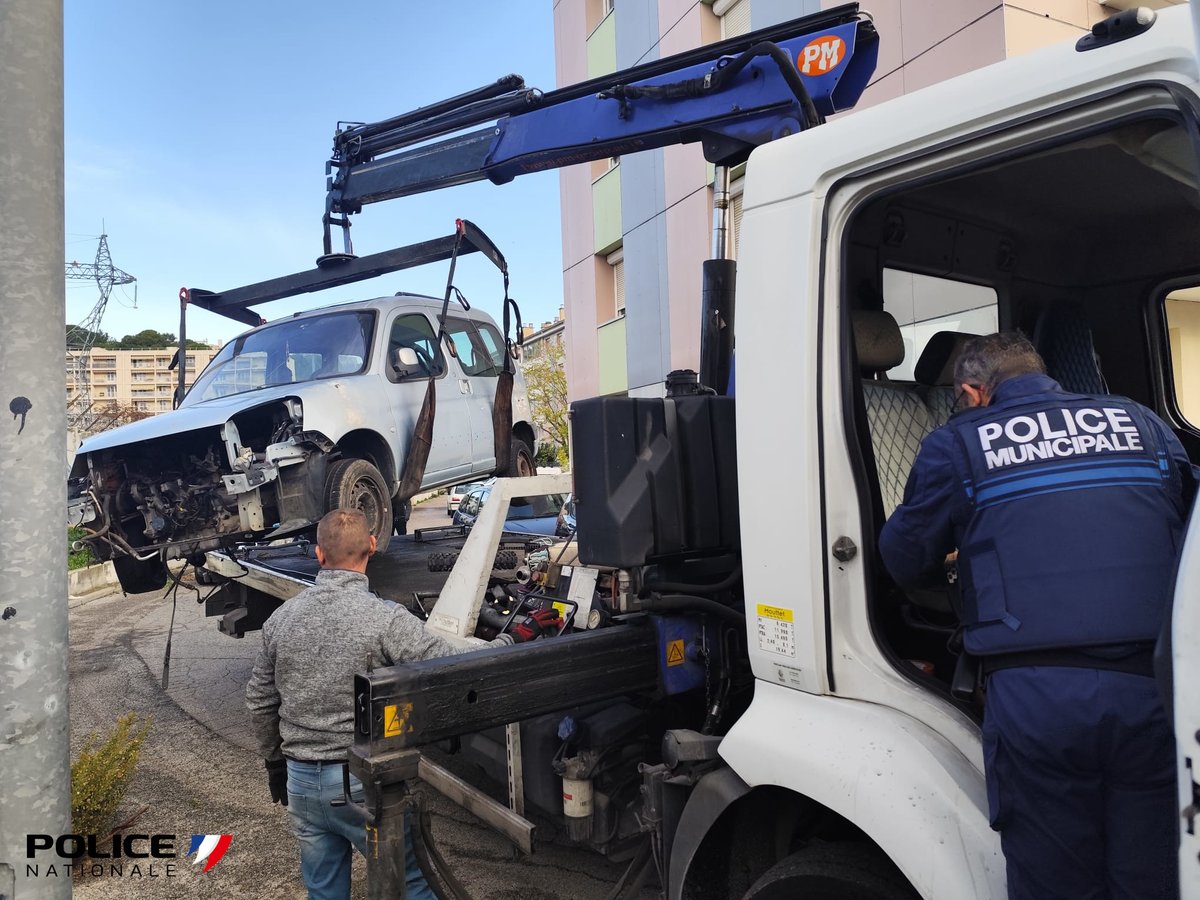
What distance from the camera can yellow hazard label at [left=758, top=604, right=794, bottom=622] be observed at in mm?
2064

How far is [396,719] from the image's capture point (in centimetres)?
225

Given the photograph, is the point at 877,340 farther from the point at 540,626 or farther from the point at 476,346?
the point at 476,346

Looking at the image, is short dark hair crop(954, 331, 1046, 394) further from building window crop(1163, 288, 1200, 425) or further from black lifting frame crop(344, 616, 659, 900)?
building window crop(1163, 288, 1200, 425)

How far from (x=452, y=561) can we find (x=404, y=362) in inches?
86.9

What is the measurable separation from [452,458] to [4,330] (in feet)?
18.2

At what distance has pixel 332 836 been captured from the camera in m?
3.04

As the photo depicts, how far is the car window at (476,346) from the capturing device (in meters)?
8.10

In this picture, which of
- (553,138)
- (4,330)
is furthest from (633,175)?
(4,330)

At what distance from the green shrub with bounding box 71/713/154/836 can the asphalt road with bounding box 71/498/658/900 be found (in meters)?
0.27

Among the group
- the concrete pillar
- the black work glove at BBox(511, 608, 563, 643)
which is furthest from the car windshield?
the concrete pillar

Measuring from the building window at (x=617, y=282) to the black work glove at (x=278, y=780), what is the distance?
14.1m

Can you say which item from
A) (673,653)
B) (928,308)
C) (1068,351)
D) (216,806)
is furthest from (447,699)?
(216,806)

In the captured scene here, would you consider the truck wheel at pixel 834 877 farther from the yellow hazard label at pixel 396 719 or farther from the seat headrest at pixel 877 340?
the seat headrest at pixel 877 340

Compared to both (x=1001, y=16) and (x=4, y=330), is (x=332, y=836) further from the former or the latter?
(x=1001, y=16)
